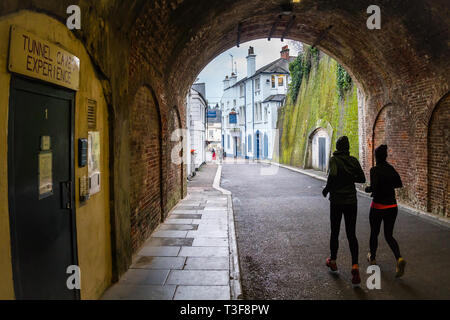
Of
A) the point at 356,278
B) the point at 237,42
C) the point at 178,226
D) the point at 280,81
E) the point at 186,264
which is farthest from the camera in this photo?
the point at 280,81

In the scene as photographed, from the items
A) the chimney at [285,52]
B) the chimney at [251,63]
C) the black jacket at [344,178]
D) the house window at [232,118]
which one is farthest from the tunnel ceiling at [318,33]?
the chimney at [251,63]

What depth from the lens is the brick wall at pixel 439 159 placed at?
871cm

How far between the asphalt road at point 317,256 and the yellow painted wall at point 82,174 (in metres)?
1.99

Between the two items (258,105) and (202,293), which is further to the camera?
(258,105)

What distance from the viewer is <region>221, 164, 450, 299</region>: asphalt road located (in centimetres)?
475

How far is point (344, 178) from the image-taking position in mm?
5070

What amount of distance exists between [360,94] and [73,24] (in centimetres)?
1219

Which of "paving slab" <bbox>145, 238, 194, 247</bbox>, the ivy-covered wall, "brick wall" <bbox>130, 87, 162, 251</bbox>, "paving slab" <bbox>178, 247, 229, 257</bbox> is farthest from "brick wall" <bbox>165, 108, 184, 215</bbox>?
the ivy-covered wall

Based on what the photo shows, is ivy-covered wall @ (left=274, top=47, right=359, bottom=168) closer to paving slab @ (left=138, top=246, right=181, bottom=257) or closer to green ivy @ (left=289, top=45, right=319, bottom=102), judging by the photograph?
green ivy @ (left=289, top=45, right=319, bottom=102)

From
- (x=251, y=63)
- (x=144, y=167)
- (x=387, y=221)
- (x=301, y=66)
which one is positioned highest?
(x=251, y=63)

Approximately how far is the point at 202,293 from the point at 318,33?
989 cm

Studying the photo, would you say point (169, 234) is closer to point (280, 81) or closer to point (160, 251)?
point (160, 251)

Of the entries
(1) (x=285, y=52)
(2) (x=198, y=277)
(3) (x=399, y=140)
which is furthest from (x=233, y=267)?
(1) (x=285, y=52)

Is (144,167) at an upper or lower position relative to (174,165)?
upper
